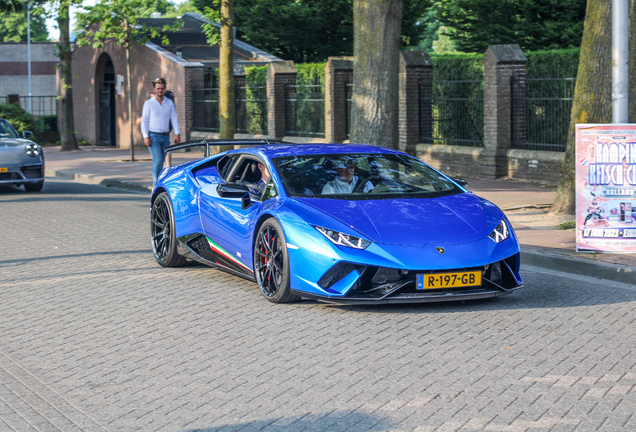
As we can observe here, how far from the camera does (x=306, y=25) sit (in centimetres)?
3962

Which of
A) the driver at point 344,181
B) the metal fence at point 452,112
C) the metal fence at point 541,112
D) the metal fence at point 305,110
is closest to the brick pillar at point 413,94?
the metal fence at point 452,112

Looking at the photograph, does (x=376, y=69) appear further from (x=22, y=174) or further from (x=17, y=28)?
(x=17, y=28)

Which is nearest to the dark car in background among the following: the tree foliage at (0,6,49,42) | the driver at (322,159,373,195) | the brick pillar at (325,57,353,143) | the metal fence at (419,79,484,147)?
the brick pillar at (325,57,353,143)

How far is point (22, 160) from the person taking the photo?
1728 centimetres

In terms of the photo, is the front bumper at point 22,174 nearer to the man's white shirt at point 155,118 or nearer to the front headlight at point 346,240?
the man's white shirt at point 155,118

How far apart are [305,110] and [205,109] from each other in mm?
6770

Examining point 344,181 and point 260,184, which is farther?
point 260,184

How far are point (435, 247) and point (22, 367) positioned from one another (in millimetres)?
3030

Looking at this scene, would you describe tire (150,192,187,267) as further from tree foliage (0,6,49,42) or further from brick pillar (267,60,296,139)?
tree foliage (0,6,49,42)

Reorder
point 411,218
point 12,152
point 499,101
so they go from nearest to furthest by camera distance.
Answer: point 411,218, point 12,152, point 499,101

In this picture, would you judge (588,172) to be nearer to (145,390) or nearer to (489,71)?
(145,390)

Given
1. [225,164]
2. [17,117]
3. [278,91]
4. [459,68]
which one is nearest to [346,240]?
[225,164]

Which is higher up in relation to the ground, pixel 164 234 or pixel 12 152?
pixel 12 152

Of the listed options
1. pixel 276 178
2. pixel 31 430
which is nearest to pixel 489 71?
pixel 276 178
